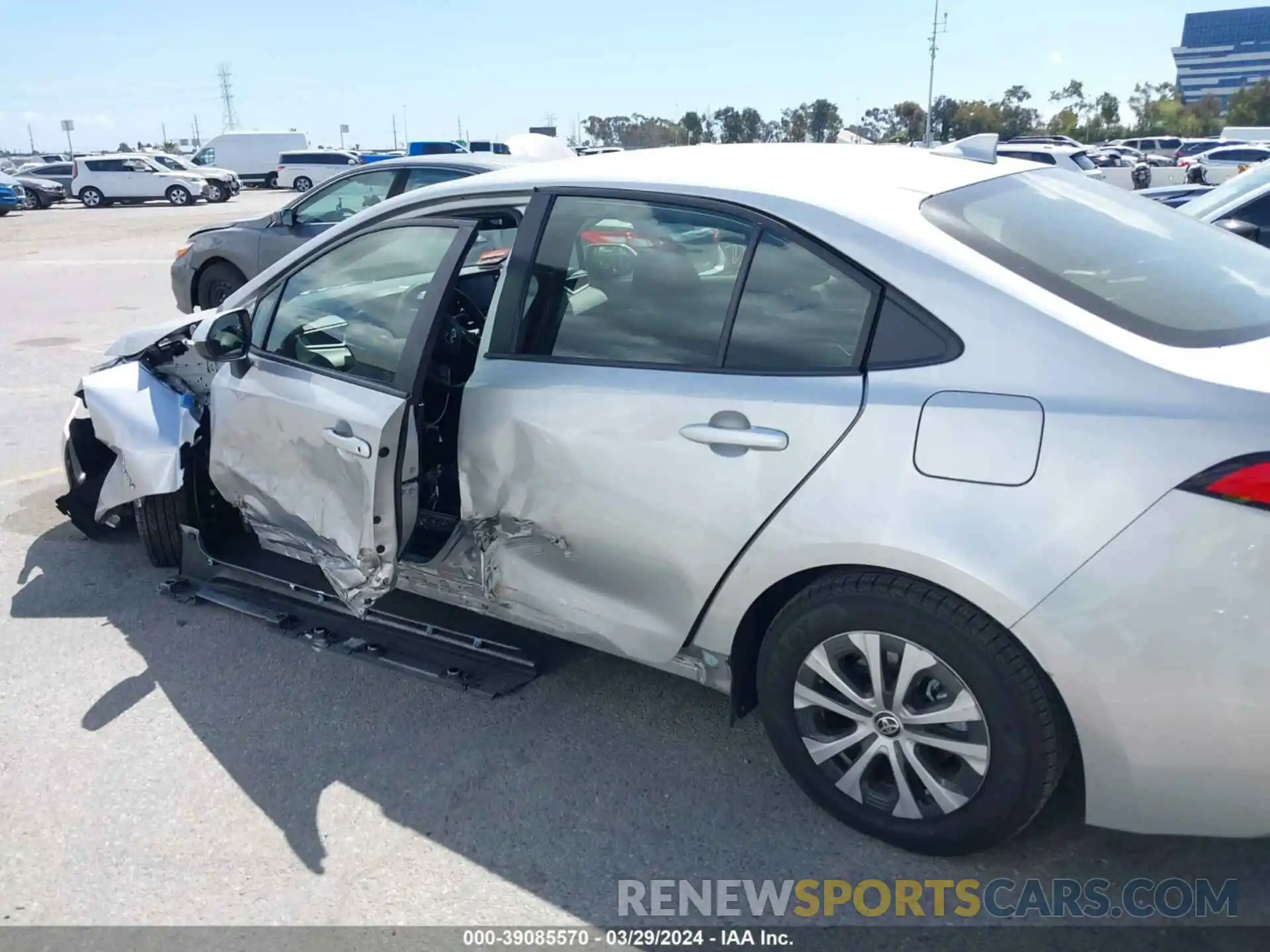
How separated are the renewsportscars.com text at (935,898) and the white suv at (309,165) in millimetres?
40759

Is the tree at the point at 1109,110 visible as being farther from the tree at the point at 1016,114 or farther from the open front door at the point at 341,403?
the open front door at the point at 341,403

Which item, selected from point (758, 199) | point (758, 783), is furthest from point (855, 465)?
point (758, 783)

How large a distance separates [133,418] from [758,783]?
115 inches

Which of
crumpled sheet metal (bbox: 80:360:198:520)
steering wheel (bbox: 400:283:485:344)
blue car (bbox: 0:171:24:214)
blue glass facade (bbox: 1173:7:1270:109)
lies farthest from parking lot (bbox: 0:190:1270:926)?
blue glass facade (bbox: 1173:7:1270:109)

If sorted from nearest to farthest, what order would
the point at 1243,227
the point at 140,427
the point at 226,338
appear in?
the point at 226,338 < the point at 140,427 < the point at 1243,227

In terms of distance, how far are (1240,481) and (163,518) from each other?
4.05m

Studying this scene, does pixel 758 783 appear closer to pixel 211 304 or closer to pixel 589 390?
pixel 589 390

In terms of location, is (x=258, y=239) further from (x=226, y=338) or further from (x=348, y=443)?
(x=348, y=443)

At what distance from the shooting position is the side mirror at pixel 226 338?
3.62m

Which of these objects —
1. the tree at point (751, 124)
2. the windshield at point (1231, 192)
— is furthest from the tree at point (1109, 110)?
the windshield at point (1231, 192)

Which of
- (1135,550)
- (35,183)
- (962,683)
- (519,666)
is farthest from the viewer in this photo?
(35,183)

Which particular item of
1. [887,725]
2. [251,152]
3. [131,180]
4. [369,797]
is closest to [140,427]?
[369,797]

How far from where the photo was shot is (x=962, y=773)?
2.49 m

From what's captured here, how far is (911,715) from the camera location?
2498mm
